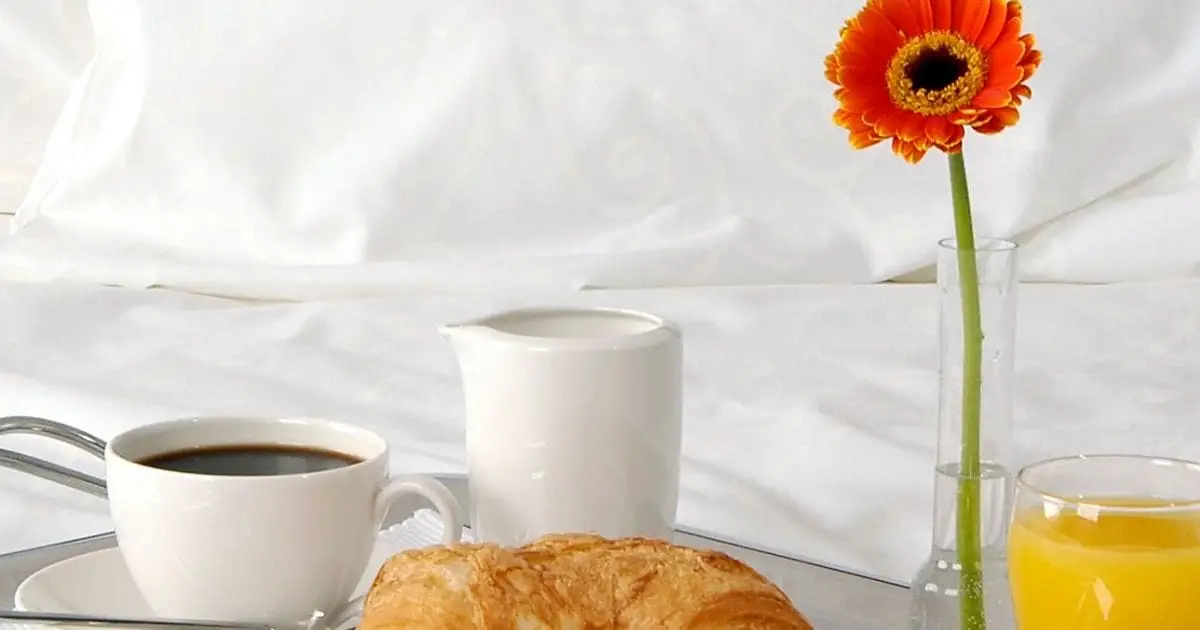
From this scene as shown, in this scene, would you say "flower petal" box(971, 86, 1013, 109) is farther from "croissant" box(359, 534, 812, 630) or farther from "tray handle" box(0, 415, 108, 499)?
"tray handle" box(0, 415, 108, 499)

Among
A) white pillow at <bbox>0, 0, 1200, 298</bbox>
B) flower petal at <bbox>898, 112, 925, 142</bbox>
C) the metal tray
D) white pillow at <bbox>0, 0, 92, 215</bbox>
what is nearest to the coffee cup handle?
the metal tray

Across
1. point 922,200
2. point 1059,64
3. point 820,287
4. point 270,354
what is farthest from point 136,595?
point 1059,64

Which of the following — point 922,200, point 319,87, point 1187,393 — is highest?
point 319,87

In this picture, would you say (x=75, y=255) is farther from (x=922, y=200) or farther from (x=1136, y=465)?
(x=1136, y=465)

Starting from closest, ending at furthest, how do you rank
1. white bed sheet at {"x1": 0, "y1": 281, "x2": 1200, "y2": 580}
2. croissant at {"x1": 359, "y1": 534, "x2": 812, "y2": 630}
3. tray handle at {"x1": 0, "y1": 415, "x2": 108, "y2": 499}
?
1. croissant at {"x1": 359, "y1": 534, "x2": 812, "y2": 630}
2. tray handle at {"x1": 0, "y1": 415, "x2": 108, "y2": 499}
3. white bed sheet at {"x1": 0, "y1": 281, "x2": 1200, "y2": 580}

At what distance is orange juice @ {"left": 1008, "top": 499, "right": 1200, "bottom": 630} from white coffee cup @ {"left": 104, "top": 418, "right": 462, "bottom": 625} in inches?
10.7

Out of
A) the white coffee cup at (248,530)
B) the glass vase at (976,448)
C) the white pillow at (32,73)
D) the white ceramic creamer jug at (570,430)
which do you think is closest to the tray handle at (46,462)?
the white coffee cup at (248,530)

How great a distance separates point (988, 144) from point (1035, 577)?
105cm

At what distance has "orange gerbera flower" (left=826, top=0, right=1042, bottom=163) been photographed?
613mm

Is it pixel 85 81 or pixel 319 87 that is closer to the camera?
pixel 319 87

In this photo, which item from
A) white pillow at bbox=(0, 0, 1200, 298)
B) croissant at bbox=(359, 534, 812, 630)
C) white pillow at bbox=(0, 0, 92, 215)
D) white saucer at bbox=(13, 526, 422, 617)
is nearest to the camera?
croissant at bbox=(359, 534, 812, 630)

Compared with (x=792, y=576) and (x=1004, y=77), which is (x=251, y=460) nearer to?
(x=792, y=576)

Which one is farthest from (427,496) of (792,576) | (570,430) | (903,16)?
(903,16)

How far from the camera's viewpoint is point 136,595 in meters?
0.76
